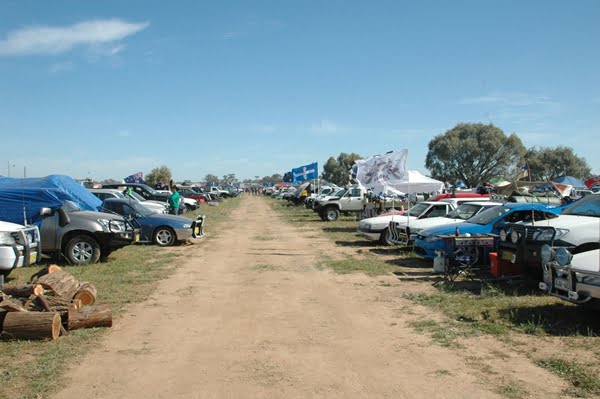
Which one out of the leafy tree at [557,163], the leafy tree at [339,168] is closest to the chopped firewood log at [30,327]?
the leafy tree at [557,163]

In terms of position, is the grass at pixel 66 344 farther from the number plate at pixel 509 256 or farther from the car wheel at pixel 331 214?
the car wheel at pixel 331 214

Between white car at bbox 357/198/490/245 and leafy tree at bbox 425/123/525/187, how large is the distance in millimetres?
44888

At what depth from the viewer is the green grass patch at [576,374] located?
15.3 ft

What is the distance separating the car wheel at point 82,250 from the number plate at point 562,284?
9.37 metres

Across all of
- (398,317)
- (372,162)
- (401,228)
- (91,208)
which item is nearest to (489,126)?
(372,162)

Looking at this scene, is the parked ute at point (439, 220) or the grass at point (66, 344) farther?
the parked ute at point (439, 220)

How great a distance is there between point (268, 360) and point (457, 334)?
244 centimetres

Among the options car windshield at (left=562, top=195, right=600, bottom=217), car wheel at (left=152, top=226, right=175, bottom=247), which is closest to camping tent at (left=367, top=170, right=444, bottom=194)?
car wheel at (left=152, top=226, right=175, bottom=247)

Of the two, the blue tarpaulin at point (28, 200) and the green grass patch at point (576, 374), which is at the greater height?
the blue tarpaulin at point (28, 200)

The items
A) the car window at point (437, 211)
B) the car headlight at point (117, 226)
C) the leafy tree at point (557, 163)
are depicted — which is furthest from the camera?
the leafy tree at point (557, 163)

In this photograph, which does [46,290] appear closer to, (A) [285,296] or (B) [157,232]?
(A) [285,296]

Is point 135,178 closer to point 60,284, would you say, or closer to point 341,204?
point 341,204

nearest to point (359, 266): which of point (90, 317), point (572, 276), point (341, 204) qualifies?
point (572, 276)

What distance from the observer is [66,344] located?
239 inches
